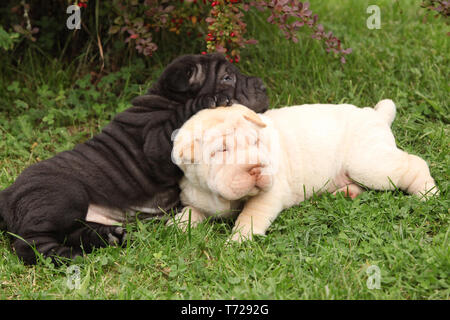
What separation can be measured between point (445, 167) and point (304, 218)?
1.02 m

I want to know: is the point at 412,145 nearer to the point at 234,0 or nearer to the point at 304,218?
the point at 304,218

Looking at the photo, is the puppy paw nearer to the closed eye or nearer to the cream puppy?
the cream puppy

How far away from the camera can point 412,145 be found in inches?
143

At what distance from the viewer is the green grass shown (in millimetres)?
2346

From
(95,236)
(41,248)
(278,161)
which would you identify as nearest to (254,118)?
(278,161)

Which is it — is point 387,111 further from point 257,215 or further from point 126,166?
point 126,166

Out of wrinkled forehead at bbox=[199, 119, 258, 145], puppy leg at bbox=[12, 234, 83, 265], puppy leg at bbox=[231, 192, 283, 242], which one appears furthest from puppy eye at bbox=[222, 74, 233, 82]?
puppy leg at bbox=[12, 234, 83, 265]

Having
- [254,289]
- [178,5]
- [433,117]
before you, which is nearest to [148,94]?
[254,289]

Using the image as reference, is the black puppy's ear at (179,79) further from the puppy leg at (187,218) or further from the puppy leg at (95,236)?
the puppy leg at (95,236)

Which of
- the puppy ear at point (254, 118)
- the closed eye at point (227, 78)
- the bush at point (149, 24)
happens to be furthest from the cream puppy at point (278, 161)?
the bush at point (149, 24)

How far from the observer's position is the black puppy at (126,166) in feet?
8.73

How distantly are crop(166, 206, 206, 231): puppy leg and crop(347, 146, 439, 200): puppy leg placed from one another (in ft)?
2.97

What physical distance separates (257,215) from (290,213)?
11.0 inches

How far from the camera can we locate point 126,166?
2850 millimetres
